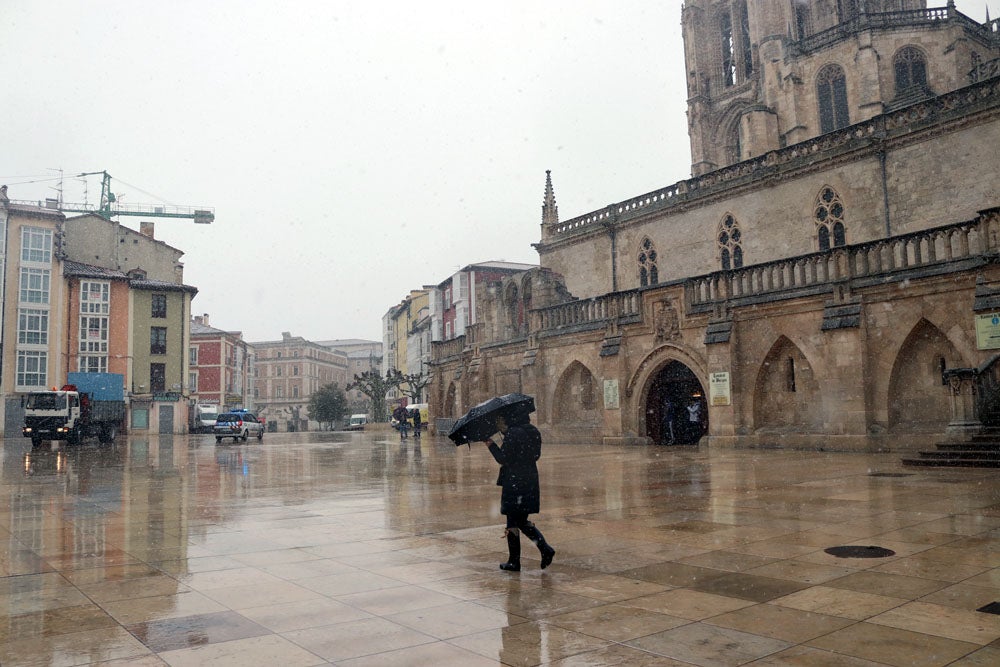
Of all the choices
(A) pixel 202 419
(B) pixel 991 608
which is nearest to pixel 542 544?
(B) pixel 991 608

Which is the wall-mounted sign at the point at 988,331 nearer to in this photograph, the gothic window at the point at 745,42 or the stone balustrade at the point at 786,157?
the stone balustrade at the point at 786,157

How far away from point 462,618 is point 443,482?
947 centimetres

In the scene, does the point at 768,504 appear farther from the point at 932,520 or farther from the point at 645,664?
the point at 645,664

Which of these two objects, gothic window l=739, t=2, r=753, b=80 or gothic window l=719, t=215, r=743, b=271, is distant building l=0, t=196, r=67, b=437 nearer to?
gothic window l=719, t=215, r=743, b=271

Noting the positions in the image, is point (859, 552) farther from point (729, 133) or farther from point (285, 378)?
point (285, 378)

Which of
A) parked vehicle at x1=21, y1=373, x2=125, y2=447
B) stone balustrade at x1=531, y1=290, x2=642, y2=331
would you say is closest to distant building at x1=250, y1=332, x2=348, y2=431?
parked vehicle at x1=21, y1=373, x2=125, y2=447

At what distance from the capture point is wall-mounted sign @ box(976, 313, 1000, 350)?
16.4 m

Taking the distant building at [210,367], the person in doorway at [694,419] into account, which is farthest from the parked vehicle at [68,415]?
the distant building at [210,367]

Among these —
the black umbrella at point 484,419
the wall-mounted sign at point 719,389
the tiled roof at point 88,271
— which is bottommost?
the black umbrella at point 484,419

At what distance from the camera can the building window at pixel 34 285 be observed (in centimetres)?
5554

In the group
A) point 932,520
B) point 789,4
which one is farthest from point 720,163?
point 932,520

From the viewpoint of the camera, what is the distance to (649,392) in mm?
26219

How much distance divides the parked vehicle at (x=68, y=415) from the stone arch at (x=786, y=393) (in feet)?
101

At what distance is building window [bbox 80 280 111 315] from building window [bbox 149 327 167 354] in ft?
13.1
